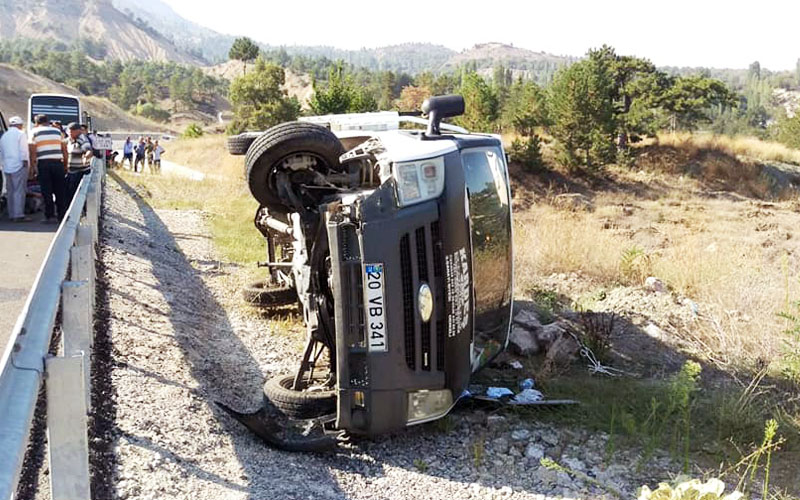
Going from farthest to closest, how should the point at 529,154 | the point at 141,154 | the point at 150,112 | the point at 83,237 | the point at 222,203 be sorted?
the point at 150,112 → the point at 529,154 → the point at 141,154 → the point at 222,203 → the point at 83,237

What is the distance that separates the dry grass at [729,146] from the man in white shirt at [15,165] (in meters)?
36.3

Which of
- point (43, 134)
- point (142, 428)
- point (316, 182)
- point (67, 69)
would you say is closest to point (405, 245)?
point (316, 182)

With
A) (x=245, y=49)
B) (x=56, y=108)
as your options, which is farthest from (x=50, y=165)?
(x=245, y=49)

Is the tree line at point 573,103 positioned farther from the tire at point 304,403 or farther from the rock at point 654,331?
the tire at point 304,403

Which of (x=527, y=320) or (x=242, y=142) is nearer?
(x=527, y=320)

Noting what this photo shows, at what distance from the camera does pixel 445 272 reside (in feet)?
16.4

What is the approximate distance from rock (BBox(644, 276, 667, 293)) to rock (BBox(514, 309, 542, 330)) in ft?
7.23

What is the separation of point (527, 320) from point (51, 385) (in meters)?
5.89


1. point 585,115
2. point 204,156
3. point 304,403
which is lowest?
point 304,403

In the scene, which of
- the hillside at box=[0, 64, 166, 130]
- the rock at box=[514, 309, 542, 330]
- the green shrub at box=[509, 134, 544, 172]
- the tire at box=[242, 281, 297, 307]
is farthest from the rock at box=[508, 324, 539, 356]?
the hillside at box=[0, 64, 166, 130]

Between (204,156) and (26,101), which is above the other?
(26,101)

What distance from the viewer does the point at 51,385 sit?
2.84m

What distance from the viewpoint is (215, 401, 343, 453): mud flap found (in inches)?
195

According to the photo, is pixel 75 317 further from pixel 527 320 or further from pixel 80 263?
pixel 527 320
